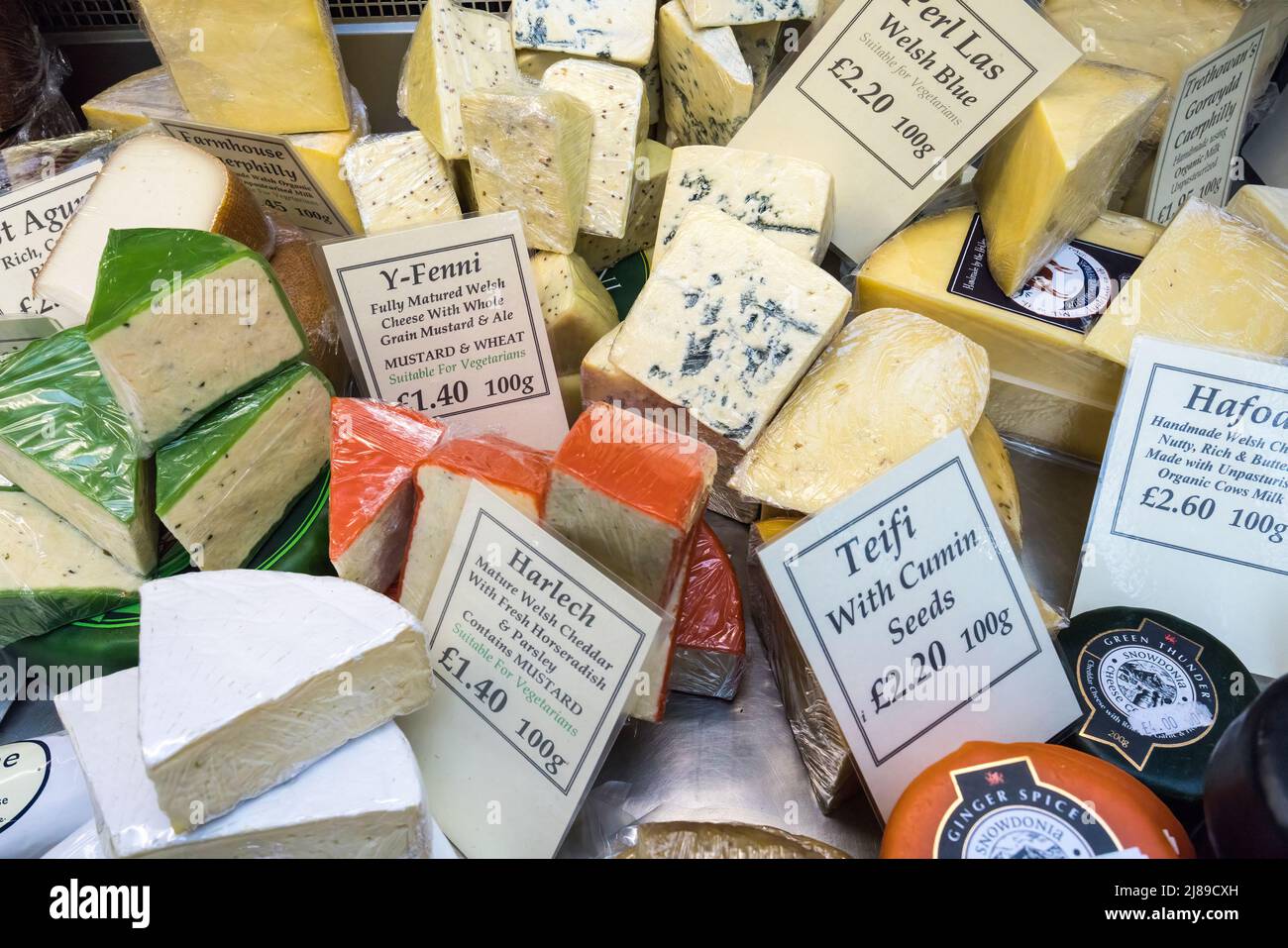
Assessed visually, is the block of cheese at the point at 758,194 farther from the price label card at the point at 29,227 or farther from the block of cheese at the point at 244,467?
the price label card at the point at 29,227

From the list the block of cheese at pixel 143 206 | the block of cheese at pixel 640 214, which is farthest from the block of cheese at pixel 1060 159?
the block of cheese at pixel 143 206

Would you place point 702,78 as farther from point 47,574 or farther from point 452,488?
point 47,574

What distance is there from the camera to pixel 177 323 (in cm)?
114

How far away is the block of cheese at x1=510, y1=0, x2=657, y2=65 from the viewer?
159cm

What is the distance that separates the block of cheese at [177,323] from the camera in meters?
1.12

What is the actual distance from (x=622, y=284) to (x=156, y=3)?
37.3 inches

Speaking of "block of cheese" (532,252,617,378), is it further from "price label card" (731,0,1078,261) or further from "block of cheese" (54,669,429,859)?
"block of cheese" (54,669,429,859)

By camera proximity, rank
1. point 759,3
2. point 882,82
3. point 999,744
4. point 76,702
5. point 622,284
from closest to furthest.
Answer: point 999,744 → point 76,702 → point 882,82 → point 759,3 → point 622,284

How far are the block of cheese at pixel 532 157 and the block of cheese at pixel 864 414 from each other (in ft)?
1.71

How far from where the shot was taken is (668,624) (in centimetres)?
105

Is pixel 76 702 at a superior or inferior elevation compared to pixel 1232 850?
inferior
